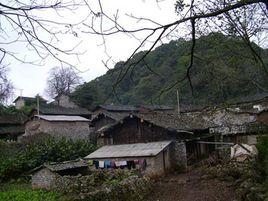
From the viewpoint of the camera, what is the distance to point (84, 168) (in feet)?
76.3

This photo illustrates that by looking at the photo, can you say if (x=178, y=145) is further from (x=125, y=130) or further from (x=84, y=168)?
(x=84, y=168)

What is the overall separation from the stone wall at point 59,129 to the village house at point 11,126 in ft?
6.73

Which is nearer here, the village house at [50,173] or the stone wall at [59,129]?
the village house at [50,173]

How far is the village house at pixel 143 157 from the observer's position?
21.5 metres

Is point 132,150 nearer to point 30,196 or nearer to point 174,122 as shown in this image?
point 174,122

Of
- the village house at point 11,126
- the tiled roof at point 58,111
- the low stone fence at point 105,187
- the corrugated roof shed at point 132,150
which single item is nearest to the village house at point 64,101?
the tiled roof at point 58,111

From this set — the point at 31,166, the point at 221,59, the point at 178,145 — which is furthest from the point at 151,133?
the point at 221,59

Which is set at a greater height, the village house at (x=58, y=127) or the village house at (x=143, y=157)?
the village house at (x=58, y=127)

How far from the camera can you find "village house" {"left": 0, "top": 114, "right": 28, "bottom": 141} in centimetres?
3719

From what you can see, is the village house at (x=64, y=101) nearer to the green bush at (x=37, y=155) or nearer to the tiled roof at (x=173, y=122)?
the green bush at (x=37, y=155)

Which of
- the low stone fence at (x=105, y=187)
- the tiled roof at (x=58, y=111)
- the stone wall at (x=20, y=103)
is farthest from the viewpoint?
the stone wall at (x=20, y=103)

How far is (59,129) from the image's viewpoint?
34938 mm

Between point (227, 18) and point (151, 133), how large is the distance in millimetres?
18716

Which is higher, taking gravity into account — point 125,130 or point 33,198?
point 125,130
